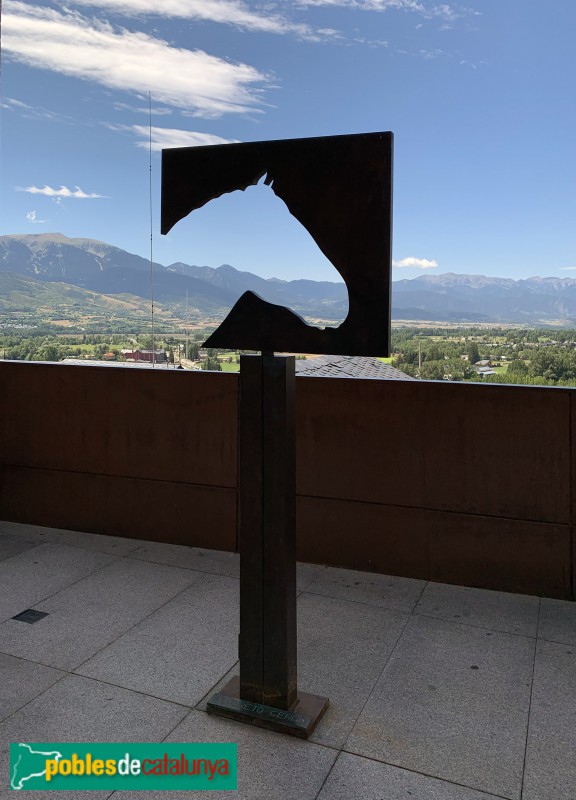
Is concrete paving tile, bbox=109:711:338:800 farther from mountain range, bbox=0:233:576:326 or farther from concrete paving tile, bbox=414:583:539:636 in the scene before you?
mountain range, bbox=0:233:576:326

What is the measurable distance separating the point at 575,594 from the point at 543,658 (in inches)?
35.7

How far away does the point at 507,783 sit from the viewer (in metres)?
2.39

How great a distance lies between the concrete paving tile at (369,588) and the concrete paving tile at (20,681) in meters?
1.76

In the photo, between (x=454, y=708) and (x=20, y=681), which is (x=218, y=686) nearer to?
(x=20, y=681)

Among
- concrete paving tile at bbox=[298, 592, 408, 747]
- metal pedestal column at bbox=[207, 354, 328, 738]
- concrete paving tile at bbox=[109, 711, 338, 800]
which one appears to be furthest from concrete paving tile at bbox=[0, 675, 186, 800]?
concrete paving tile at bbox=[298, 592, 408, 747]

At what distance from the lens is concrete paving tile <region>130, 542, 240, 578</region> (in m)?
4.61

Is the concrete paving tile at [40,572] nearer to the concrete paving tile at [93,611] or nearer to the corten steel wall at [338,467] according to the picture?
the concrete paving tile at [93,611]

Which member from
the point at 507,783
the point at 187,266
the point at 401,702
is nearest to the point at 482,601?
the point at 401,702

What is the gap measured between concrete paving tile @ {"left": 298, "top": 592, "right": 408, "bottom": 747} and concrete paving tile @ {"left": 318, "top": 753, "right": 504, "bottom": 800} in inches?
6.5

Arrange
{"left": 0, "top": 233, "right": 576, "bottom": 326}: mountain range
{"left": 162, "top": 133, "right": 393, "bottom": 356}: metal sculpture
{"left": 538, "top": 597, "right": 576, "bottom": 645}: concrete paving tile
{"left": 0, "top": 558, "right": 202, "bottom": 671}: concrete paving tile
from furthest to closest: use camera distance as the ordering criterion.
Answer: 1. {"left": 0, "top": 233, "right": 576, "bottom": 326}: mountain range
2. {"left": 538, "top": 597, "right": 576, "bottom": 645}: concrete paving tile
3. {"left": 0, "top": 558, "right": 202, "bottom": 671}: concrete paving tile
4. {"left": 162, "top": 133, "right": 393, "bottom": 356}: metal sculpture

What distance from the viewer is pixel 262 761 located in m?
2.51

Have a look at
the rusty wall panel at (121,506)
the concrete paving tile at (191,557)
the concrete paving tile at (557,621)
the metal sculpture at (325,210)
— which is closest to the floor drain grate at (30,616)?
the concrete paving tile at (191,557)

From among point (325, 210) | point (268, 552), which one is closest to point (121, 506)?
point (268, 552)

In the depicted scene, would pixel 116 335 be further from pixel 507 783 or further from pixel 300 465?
pixel 507 783
